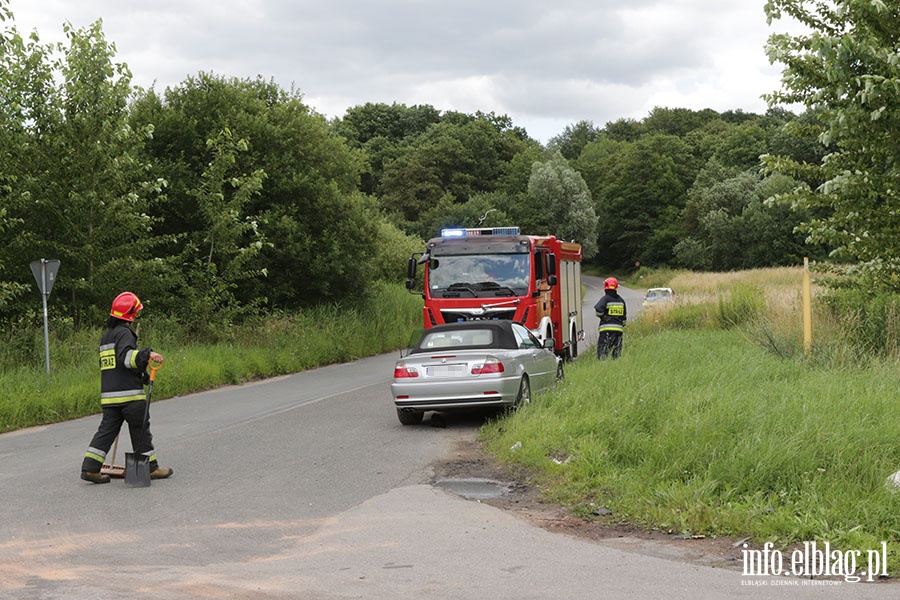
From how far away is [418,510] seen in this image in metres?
8.06

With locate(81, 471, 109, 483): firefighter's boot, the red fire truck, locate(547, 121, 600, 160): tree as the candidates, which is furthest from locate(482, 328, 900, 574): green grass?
locate(547, 121, 600, 160): tree

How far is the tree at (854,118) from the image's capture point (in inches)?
488

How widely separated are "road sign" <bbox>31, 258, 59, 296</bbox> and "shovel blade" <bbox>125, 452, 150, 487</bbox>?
8.14m

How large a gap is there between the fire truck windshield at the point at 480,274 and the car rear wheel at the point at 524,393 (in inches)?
191

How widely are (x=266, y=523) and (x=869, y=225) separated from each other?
11304 mm

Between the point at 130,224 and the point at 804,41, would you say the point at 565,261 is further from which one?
the point at 130,224

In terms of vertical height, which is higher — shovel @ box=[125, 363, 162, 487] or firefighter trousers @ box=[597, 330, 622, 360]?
firefighter trousers @ box=[597, 330, 622, 360]

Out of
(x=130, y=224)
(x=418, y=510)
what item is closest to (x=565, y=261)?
(x=130, y=224)

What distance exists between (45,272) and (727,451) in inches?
505

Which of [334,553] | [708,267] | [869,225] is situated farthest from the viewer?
[708,267]

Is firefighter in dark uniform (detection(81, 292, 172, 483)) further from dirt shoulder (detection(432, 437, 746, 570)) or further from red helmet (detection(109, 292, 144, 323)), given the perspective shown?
dirt shoulder (detection(432, 437, 746, 570))

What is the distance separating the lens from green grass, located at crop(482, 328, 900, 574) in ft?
23.4

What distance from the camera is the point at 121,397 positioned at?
32.2ft

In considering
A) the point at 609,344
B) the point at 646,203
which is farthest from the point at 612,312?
the point at 646,203
